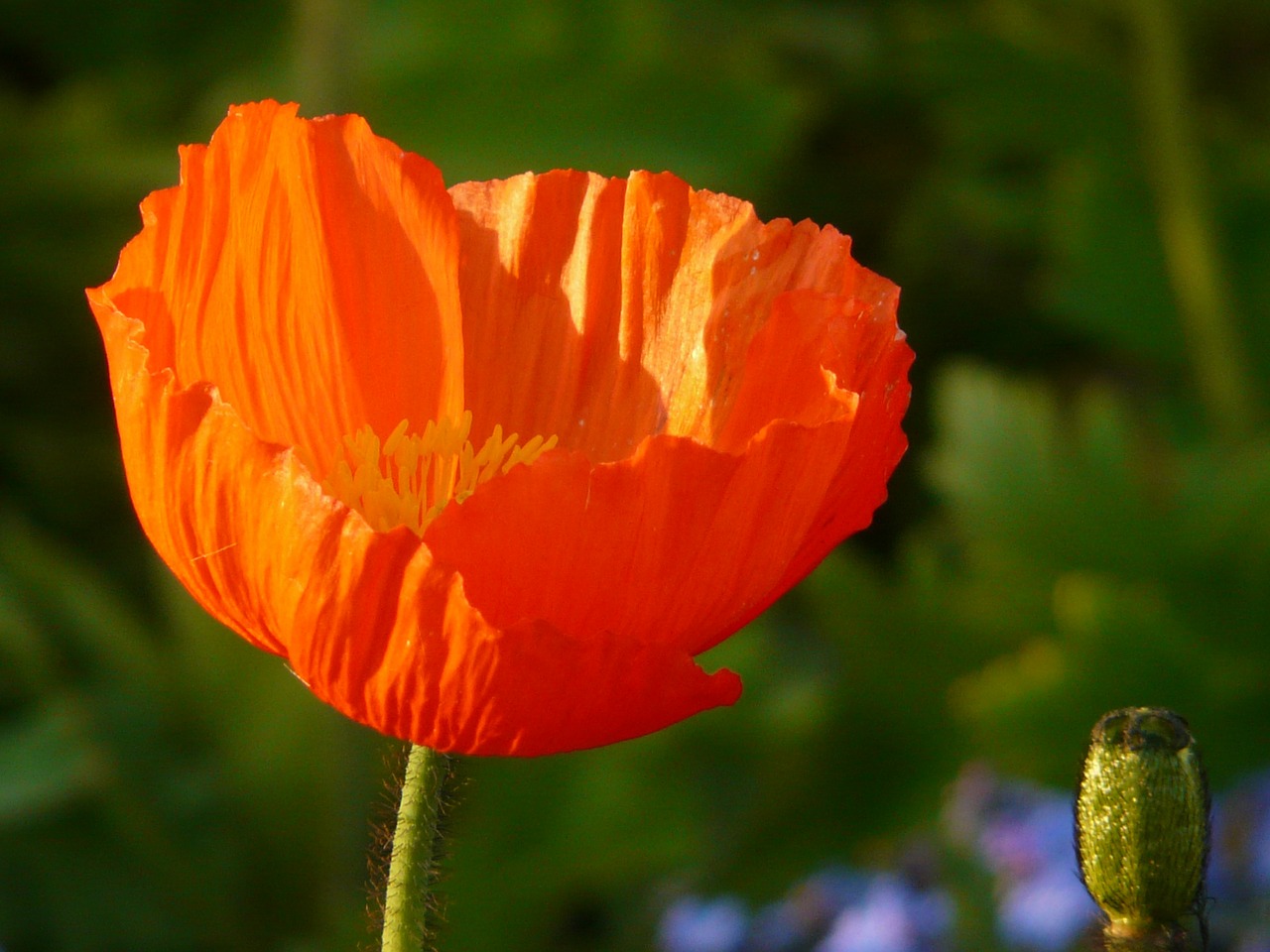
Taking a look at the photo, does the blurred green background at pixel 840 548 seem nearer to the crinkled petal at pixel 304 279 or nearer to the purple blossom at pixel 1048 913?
the purple blossom at pixel 1048 913

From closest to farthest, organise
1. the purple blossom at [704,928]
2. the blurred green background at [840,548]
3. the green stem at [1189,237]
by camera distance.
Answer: the purple blossom at [704,928] → the blurred green background at [840,548] → the green stem at [1189,237]

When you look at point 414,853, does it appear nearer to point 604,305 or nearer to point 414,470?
point 414,470

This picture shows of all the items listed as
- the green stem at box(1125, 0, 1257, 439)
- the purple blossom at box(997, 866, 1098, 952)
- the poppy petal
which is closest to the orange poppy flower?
the poppy petal

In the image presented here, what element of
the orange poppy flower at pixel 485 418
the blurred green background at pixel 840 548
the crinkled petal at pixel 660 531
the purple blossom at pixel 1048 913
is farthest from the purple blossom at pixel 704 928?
the crinkled petal at pixel 660 531

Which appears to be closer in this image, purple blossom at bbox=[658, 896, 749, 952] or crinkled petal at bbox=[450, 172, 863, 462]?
crinkled petal at bbox=[450, 172, 863, 462]

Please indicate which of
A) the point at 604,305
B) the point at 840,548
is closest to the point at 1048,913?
the point at 604,305

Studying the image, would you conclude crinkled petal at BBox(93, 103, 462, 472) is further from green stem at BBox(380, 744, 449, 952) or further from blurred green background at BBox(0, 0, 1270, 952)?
blurred green background at BBox(0, 0, 1270, 952)

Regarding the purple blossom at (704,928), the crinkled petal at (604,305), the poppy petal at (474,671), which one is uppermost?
the crinkled petal at (604,305)
